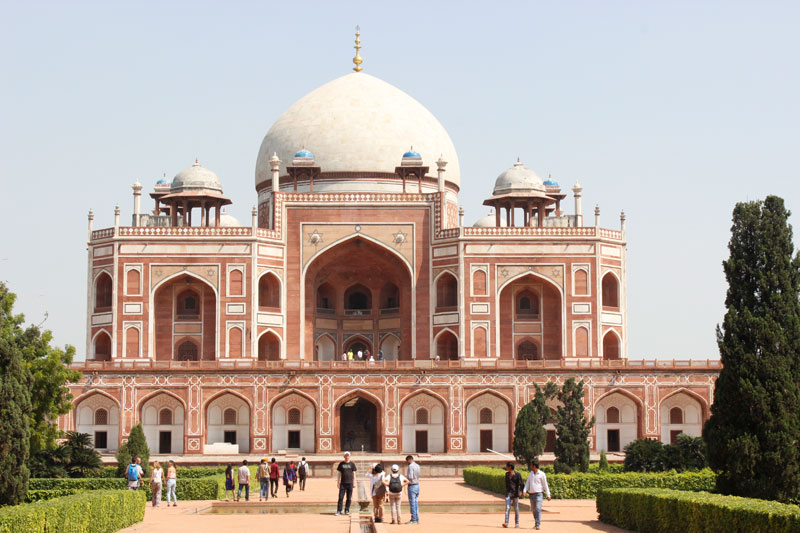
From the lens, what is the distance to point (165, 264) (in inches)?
1487

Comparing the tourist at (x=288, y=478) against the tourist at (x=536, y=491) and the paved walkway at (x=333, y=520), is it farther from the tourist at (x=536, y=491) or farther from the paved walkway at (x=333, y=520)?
the tourist at (x=536, y=491)

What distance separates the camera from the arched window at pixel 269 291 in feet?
127

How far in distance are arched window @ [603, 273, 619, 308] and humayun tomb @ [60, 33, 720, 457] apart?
5 centimetres

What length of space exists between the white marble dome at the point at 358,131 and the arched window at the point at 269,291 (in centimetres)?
541

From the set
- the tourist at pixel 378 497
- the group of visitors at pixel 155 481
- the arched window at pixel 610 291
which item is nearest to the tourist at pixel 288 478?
the group of visitors at pixel 155 481

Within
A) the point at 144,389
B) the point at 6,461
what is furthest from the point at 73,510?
the point at 144,389

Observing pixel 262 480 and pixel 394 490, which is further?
pixel 262 480

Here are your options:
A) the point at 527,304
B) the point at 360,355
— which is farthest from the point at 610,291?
the point at 360,355

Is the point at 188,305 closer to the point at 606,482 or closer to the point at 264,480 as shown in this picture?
the point at 264,480

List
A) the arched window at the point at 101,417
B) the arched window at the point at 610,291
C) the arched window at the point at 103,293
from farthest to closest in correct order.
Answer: the arched window at the point at 610,291 → the arched window at the point at 103,293 → the arched window at the point at 101,417

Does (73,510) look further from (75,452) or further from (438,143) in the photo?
(438,143)

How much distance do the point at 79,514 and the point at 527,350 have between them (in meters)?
26.4

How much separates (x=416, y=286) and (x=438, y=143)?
7.15m

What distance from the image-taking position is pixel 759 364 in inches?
619
